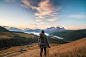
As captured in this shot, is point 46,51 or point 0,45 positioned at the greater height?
point 46,51

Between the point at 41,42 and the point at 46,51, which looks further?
the point at 46,51

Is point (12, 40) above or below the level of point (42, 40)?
below

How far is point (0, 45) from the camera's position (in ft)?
87.1

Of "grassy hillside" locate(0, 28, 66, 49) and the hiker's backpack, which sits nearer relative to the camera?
the hiker's backpack

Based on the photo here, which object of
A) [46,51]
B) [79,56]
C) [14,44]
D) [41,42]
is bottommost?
[14,44]

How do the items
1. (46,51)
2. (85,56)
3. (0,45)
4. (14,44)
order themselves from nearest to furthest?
1. (85,56)
2. (46,51)
3. (0,45)
4. (14,44)

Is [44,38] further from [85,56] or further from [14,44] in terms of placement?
[14,44]

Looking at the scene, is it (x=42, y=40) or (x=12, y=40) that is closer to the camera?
(x=42, y=40)

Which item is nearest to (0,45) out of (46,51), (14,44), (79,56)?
(14,44)

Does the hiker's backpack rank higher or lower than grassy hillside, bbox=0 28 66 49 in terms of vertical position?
higher

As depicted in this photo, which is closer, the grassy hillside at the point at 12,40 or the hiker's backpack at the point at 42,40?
the hiker's backpack at the point at 42,40

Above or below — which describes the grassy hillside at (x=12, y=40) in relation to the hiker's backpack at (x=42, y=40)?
below

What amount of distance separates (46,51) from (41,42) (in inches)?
67.2

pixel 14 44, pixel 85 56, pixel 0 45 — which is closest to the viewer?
pixel 85 56
